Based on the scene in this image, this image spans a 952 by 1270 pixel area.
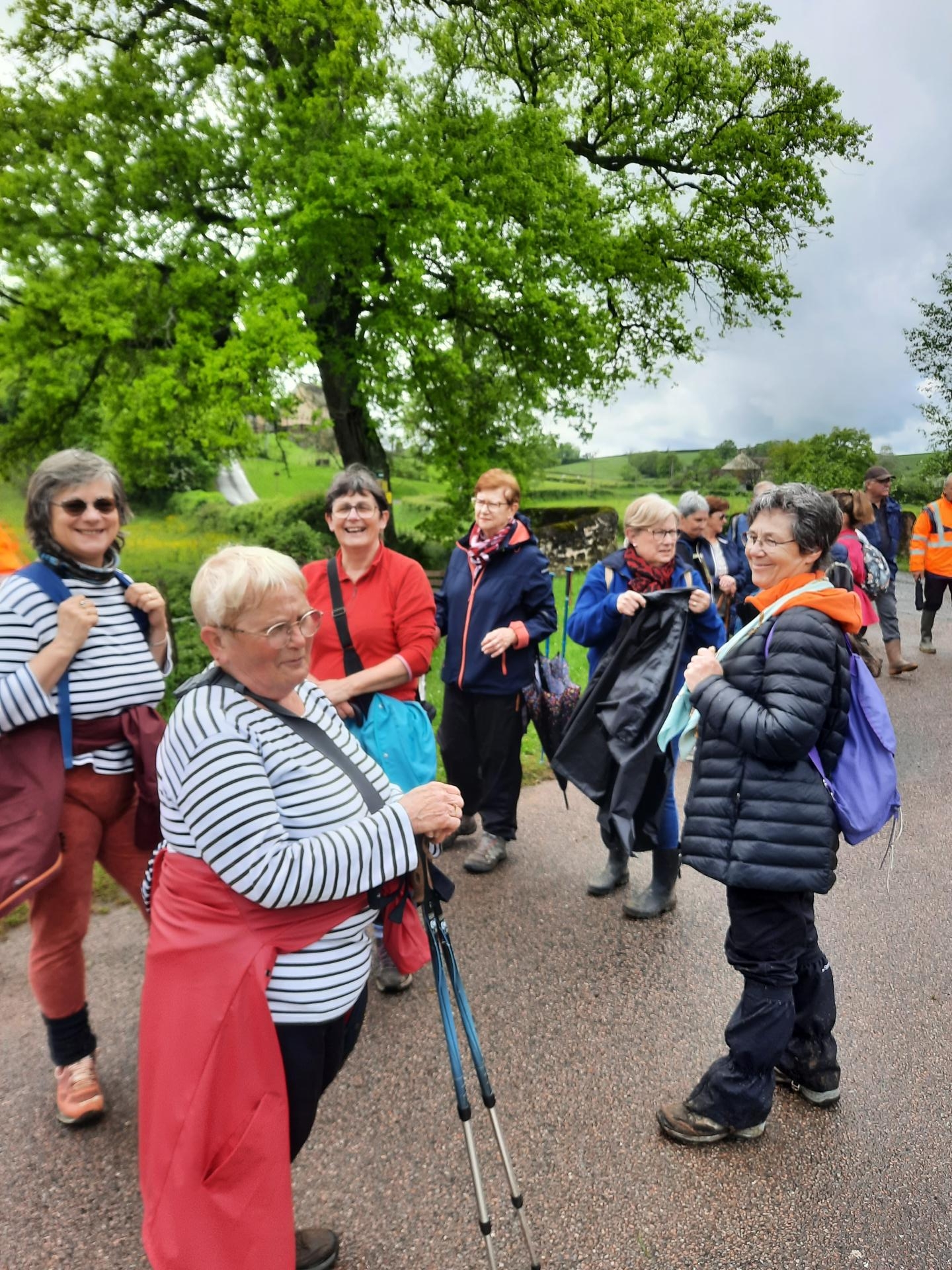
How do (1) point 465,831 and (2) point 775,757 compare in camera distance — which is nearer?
(2) point 775,757

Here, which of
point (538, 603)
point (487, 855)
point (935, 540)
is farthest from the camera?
point (935, 540)

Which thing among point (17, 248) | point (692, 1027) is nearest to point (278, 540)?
point (17, 248)

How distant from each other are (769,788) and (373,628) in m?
1.69

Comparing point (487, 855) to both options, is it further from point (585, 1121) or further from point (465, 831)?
point (585, 1121)

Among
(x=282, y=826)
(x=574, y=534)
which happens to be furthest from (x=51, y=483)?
(x=574, y=534)

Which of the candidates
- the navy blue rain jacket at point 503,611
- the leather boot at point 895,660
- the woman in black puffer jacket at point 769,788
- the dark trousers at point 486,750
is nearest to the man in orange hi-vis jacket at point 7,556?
the navy blue rain jacket at point 503,611

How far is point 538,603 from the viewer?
431cm

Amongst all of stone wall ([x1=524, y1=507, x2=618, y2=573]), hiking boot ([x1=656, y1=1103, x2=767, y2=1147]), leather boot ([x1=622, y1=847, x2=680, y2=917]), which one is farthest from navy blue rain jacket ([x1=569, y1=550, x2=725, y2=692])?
stone wall ([x1=524, y1=507, x2=618, y2=573])

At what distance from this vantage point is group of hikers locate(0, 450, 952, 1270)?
65.4 inches

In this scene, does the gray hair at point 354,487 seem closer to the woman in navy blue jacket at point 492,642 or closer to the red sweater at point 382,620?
the red sweater at point 382,620

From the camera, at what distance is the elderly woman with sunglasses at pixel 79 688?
2.48m

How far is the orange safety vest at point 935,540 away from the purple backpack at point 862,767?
7.69 m

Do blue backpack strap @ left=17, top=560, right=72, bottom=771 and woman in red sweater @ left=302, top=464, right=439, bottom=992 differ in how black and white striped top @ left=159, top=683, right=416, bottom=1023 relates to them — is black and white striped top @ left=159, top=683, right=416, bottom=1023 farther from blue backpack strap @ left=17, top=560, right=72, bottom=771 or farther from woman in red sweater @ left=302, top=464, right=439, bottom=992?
woman in red sweater @ left=302, top=464, right=439, bottom=992

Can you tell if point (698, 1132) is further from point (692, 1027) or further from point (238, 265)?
point (238, 265)
